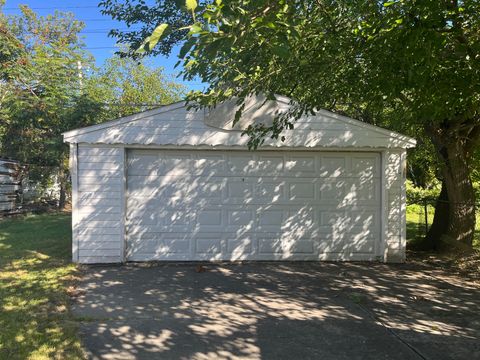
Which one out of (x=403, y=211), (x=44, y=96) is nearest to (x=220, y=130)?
(x=403, y=211)

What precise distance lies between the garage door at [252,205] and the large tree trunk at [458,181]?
56.0 inches

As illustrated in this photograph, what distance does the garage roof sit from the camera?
8.42m

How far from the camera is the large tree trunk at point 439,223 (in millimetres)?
9969

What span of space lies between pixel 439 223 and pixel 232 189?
4.70 m

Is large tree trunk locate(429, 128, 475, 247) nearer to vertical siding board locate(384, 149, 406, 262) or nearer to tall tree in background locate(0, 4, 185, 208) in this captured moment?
vertical siding board locate(384, 149, 406, 262)

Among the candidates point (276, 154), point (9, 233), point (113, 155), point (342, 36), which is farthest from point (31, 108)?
point (342, 36)

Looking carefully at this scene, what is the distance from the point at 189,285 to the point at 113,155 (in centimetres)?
294

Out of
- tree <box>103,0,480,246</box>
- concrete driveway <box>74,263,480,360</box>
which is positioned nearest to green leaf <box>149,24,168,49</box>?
tree <box>103,0,480,246</box>

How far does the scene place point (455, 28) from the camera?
543 cm

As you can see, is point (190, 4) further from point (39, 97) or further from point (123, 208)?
point (39, 97)

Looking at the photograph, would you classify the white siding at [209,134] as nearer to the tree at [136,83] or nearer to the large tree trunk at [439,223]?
the large tree trunk at [439,223]

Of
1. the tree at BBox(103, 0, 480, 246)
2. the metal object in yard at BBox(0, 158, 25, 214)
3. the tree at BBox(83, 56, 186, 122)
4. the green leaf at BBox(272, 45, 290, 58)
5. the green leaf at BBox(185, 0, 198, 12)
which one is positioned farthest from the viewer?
the tree at BBox(83, 56, 186, 122)

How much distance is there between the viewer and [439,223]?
10156 mm

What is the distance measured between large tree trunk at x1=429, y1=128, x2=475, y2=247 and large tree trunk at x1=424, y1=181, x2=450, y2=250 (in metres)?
0.49
